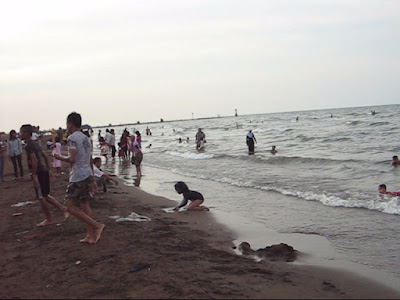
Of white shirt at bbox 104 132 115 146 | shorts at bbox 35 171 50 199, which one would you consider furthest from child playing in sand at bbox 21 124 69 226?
white shirt at bbox 104 132 115 146

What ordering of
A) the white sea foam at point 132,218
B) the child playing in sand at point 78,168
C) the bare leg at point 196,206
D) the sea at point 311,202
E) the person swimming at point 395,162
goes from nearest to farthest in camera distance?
the child playing in sand at point 78,168 → the sea at point 311,202 → the white sea foam at point 132,218 → the bare leg at point 196,206 → the person swimming at point 395,162

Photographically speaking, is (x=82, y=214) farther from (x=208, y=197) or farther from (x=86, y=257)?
(x=208, y=197)

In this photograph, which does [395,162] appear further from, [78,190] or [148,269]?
[148,269]

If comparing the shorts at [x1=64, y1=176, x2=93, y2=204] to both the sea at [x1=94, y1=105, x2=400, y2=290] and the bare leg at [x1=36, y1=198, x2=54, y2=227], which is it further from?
the sea at [x1=94, y1=105, x2=400, y2=290]

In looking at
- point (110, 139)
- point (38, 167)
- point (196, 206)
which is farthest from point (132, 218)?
point (110, 139)

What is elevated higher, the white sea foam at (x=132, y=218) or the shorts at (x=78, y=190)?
the shorts at (x=78, y=190)

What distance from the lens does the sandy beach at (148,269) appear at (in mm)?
3891

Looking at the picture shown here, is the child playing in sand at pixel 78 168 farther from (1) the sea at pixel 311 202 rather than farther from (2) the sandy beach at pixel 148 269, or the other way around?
(1) the sea at pixel 311 202

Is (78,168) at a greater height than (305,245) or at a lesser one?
greater

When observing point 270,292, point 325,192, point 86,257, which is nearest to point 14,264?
point 86,257

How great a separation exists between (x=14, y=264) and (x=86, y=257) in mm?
929

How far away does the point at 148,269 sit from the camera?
173 inches

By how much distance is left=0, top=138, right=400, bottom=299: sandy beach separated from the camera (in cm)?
389

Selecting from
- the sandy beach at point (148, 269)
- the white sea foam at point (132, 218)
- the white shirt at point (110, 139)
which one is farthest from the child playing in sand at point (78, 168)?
the white shirt at point (110, 139)
